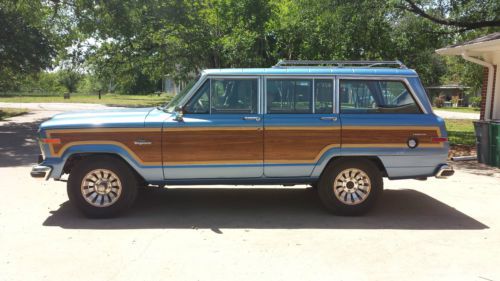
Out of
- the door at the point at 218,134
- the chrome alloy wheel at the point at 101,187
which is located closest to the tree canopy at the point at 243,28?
the door at the point at 218,134

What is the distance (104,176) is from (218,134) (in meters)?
1.54

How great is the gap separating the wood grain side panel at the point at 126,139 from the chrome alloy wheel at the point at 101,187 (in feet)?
1.34

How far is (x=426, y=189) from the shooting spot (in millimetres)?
8047

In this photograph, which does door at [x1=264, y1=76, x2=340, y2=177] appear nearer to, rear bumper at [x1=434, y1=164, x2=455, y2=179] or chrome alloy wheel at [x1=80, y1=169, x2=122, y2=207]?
rear bumper at [x1=434, y1=164, x2=455, y2=179]

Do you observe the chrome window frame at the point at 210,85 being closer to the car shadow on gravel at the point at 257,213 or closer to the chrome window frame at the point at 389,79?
the chrome window frame at the point at 389,79

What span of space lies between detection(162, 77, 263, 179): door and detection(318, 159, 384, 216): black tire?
92 cm

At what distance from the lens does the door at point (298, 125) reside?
604 cm

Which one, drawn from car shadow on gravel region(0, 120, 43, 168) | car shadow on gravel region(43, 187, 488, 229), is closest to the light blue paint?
car shadow on gravel region(43, 187, 488, 229)

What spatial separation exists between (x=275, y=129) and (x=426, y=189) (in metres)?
3.50

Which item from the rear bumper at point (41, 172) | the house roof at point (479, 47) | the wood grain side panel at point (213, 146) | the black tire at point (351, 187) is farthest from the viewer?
the house roof at point (479, 47)

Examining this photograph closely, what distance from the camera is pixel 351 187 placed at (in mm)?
6215
